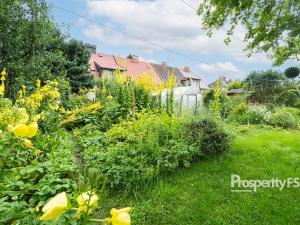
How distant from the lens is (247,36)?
15.0 feet

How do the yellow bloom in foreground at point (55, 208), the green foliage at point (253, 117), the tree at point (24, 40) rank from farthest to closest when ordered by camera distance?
the green foliage at point (253, 117), the tree at point (24, 40), the yellow bloom in foreground at point (55, 208)

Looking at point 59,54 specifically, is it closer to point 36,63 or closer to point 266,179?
point 36,63

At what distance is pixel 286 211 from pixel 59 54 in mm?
6578

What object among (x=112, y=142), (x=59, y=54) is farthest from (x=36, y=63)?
(x=112, y=142)

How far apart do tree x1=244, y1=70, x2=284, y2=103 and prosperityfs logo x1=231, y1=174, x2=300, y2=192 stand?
12.1 meters

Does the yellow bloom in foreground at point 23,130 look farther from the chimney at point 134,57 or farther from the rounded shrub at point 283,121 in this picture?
A: the chimney at point 134,57

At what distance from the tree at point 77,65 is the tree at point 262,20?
360 inches

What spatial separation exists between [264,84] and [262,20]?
18.5m

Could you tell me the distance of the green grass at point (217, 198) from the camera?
2510 mm

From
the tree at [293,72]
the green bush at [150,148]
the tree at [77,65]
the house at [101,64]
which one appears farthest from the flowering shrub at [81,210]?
the house at [101,64]

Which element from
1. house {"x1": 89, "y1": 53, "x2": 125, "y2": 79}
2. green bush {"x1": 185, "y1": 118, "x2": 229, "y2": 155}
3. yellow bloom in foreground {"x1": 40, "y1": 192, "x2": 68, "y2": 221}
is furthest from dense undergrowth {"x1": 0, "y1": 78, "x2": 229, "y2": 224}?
house {"x1": 89, "y1": 53, "x2": 125, "y2": 79}

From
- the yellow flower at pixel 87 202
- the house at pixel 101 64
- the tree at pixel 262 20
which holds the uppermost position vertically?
the house at pixel 101 64

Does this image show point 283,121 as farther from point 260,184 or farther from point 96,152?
point 96,152

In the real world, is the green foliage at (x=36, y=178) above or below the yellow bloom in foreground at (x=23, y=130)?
below
